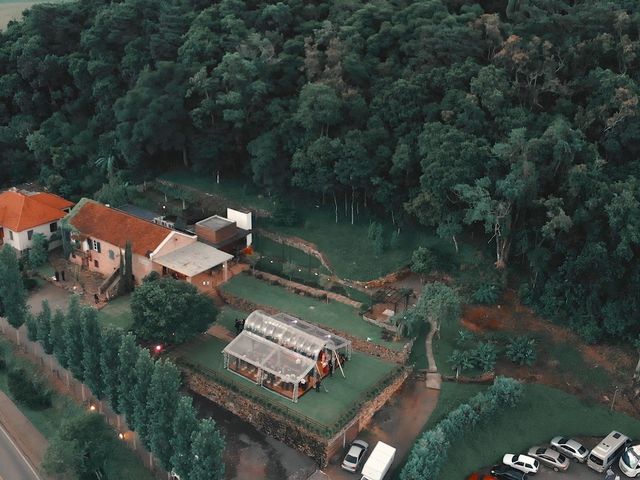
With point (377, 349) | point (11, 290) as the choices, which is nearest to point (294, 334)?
point (377, 349)

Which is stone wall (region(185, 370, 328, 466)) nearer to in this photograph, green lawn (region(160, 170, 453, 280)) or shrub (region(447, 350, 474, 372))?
shrub (region(447, 350, 474, 372))

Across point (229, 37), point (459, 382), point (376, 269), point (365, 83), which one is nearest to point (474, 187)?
point (376, 269)

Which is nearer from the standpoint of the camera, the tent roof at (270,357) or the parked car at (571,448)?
the parked car at (571,448)

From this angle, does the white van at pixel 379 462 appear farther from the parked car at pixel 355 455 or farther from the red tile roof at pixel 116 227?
the red tile roof at pixel 116 227

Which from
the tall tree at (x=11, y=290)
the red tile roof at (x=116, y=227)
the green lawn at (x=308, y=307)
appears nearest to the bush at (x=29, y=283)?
the red tile roof at (x=116, y=227)

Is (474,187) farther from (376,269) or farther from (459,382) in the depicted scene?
(459,382)

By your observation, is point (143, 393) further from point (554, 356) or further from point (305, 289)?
point (554, 356)

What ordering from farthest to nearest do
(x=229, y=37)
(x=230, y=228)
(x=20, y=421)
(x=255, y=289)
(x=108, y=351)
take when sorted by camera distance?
(x=229, y=37) → (x=230, y=228) → (x=255, y=289) → (x=20, y=421) → (x=108, y=351)
